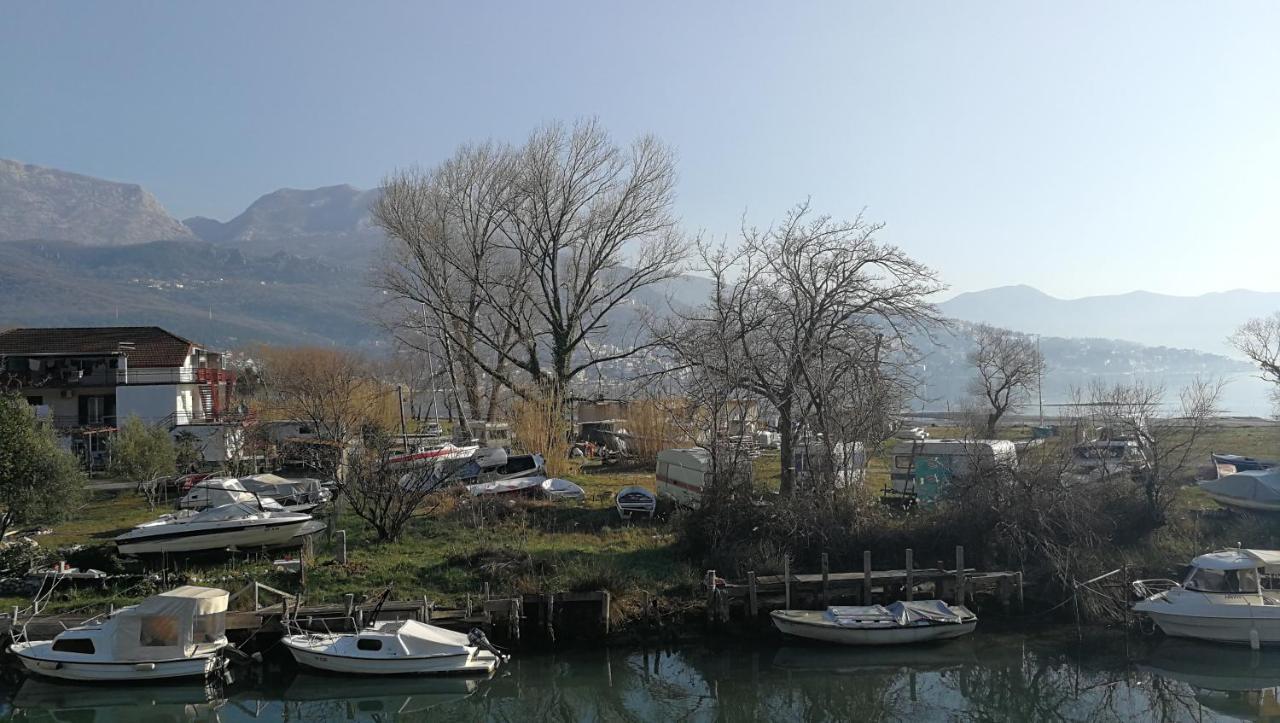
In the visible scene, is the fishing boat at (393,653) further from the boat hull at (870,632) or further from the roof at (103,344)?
the roof at (103,344)

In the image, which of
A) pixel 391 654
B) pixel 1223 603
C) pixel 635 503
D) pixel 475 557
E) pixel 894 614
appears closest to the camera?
pixel 391 654

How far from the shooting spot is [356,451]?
78.8 feet

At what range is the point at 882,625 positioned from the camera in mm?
17531

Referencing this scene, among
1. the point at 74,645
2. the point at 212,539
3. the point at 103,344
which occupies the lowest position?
the point at 74,645

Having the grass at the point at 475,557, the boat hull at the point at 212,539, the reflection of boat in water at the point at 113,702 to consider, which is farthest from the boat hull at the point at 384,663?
the boat hull at the point at 212,539

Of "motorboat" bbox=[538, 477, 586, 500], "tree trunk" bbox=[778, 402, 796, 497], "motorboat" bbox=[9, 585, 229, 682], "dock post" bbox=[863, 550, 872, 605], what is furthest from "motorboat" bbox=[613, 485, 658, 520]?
"motorboat" bbox=[9, 585, 229, 682]

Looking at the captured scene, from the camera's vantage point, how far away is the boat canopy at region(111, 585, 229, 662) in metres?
15.8

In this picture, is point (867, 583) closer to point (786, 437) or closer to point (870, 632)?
point (870, 632)

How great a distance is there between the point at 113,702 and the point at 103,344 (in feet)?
123

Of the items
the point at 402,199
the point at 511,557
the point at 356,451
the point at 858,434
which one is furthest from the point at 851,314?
the point at 402,199

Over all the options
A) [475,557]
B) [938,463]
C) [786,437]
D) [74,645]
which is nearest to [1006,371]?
[938,463]

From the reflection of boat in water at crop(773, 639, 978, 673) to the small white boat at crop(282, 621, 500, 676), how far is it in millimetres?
6233

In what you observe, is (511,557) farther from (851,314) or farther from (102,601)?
Answer: (851,314)

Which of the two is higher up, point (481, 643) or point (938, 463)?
point (938, 463)
